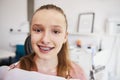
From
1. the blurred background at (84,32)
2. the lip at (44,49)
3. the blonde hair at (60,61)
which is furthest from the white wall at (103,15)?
the lip at (44,49)

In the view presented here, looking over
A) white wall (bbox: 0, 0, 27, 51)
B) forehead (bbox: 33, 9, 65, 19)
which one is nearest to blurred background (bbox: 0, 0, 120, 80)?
white wall (bbox: 0, 0, 27, 51)

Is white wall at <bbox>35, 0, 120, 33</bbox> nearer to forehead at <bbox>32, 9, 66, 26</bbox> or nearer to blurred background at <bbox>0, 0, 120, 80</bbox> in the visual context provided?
blurred background at <bbox>0, 0, 120, 80</bbox>

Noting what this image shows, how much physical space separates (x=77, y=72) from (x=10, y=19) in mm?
668

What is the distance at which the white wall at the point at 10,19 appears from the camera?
1254 mm

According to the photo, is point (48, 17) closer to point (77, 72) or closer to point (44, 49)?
point (44, 49)

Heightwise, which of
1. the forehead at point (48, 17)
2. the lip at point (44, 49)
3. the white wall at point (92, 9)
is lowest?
the lip at point (44, 49)

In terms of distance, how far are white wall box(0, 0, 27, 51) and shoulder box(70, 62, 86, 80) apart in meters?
0.43

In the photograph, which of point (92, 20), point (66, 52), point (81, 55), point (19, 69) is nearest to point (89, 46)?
point (81, 55)

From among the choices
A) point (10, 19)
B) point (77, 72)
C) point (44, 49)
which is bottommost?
point (77, 72)

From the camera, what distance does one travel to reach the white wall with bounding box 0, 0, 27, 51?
49.4 inches

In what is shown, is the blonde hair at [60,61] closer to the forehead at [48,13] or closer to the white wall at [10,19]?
the forehead at [48,13]

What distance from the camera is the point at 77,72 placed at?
1037 millimetres

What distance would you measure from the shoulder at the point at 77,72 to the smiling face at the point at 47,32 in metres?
0.15

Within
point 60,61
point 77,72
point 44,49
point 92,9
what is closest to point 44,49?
point 44,49
